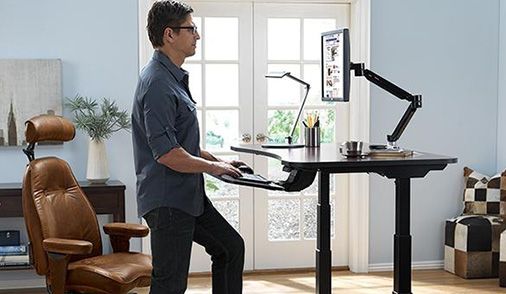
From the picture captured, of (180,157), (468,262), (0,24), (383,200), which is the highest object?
(0,24)

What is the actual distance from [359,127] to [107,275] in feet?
8.30

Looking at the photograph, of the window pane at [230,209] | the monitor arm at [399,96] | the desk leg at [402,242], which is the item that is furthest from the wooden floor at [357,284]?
the monitor arm at [399,96]

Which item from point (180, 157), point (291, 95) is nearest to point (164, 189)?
Result: point (180, 157)

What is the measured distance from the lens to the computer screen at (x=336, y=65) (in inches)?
144

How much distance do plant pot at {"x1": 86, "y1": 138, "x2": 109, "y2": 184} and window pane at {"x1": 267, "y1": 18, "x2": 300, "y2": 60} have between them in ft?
4.55

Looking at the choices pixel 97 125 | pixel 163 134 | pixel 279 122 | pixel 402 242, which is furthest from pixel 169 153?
pixel 279 122

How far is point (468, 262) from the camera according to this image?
531cm

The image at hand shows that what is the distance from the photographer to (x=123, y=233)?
13.0 feet

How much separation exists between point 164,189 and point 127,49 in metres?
2.34

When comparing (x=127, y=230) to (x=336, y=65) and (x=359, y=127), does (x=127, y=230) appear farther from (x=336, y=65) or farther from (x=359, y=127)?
(x=359, y=127)

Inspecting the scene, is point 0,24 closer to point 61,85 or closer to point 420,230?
point 61,85

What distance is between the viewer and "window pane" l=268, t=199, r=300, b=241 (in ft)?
18.4

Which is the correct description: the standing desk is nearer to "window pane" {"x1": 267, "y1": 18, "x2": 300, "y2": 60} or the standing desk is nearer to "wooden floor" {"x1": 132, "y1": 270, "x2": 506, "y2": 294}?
"wooden floor" {"x1": 132, "y1": 270, "x2": 506, "y2": 294}

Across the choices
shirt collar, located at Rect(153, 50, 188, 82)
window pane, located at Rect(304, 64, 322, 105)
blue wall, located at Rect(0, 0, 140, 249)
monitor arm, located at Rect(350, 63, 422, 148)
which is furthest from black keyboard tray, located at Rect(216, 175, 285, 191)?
window pane, located at Rect(304, 64, 322, 105)
